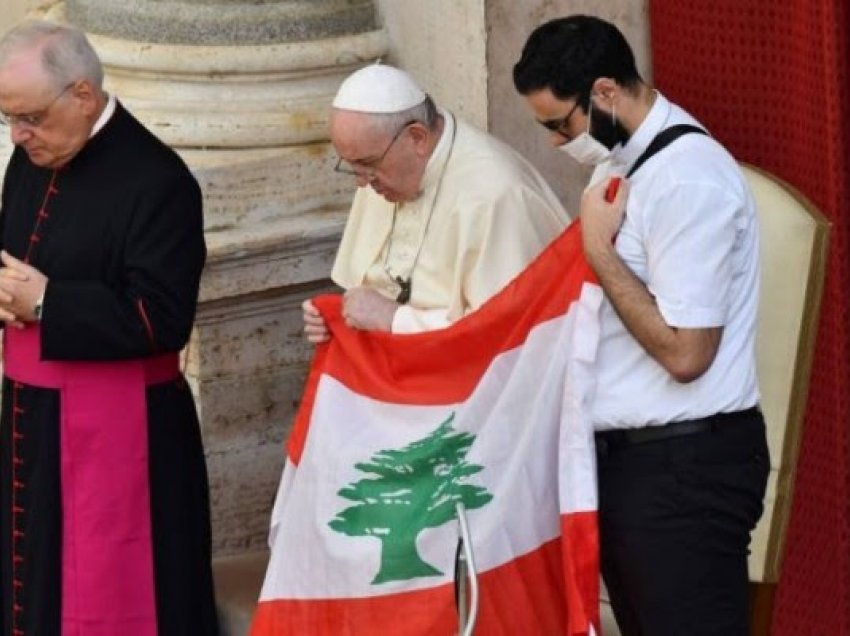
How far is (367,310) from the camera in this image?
18.7ft

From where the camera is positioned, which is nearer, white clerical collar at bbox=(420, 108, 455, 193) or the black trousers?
the black trousers

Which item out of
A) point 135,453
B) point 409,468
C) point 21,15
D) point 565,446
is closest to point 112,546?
point 135,453

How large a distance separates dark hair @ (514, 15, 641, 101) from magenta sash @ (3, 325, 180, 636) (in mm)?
1329

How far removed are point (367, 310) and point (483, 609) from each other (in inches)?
27.0

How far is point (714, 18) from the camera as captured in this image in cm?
614

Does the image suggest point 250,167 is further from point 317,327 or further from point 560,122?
point 560,122

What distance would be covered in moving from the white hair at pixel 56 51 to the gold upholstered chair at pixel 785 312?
4.58ft

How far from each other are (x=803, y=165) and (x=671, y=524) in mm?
1157

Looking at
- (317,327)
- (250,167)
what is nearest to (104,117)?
(317,327)

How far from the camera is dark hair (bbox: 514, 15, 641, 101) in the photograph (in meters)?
5.04

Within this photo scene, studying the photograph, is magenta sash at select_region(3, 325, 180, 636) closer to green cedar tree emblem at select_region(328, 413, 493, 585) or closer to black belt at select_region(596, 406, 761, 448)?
green cedar tree emblem at select_region(328, 413, 493, 585)

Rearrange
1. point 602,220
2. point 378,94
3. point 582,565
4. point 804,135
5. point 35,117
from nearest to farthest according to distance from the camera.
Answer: point 602,220 < point 582,565 < point 378,94 < point 35,117 < point 804,135

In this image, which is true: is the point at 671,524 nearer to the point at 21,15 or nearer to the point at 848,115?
the point at 848,115

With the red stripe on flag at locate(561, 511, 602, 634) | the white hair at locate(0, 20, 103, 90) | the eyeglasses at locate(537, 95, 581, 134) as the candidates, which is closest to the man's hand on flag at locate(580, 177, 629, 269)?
the eyeglasses at locate(537, 95, 581, 134)
